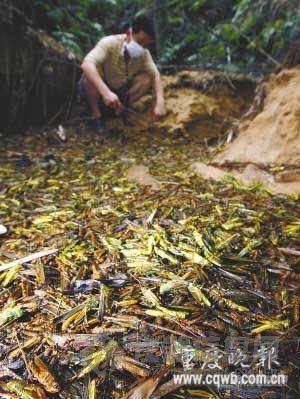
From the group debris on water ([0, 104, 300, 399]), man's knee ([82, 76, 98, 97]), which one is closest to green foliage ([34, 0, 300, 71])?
man's knee ([82, 76, 98, 97])

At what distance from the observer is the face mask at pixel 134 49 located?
421 cm

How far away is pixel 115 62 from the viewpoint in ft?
14.4

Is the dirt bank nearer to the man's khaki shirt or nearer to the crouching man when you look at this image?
the crouching man

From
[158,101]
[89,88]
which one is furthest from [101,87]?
[158,101]

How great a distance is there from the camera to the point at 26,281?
1.30 m

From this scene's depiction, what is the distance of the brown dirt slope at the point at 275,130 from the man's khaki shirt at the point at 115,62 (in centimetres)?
202

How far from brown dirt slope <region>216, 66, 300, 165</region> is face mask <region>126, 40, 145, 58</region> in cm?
199

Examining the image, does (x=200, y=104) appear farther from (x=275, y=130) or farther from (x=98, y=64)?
(x=275, y=130)

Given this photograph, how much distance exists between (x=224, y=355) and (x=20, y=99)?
4274 mm

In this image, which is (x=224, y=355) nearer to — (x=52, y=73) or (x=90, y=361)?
(x=90, y=361)

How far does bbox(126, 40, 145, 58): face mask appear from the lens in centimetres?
421

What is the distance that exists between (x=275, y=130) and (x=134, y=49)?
251 centimetres

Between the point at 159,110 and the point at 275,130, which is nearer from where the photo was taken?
the point at 275,130

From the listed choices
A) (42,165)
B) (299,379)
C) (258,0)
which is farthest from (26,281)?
(258,0)
